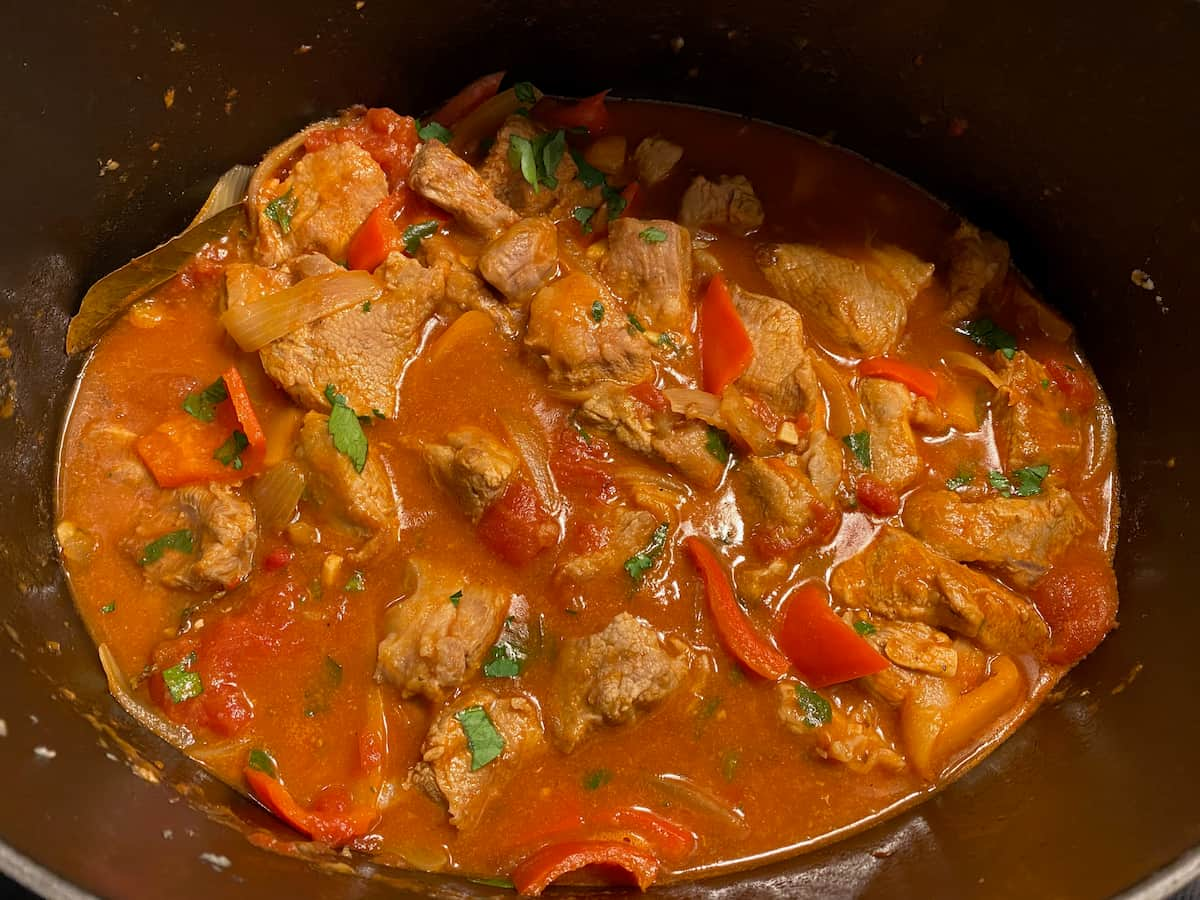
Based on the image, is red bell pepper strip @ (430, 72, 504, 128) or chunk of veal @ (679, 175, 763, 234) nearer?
chunk of veal @ (679, 175, 763, 234)

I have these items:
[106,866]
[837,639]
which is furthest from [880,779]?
[106,866]

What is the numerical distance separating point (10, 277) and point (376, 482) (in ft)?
4.58

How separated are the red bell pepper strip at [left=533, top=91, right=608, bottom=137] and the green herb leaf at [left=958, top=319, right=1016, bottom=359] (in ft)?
5.65

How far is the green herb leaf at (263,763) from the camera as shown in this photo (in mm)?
2920

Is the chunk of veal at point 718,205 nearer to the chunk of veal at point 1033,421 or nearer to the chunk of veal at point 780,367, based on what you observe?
the chunk of veal at point 780,367

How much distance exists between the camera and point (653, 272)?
135 inches

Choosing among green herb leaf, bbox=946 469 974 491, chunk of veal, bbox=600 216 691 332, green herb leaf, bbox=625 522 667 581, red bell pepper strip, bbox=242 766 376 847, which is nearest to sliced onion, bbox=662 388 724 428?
chunk of veal, bbox=600 216 691 332

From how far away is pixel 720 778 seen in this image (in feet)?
9.93

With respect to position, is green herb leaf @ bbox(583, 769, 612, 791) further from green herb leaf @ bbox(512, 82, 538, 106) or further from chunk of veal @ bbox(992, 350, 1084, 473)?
green herb leaf @ bbox(512, 82, 538, 106)

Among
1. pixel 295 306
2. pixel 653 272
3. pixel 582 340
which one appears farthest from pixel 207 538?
pixel 653 272

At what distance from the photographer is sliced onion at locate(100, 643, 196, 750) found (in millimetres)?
2961

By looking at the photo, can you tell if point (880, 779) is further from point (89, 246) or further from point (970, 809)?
point (89, 246)

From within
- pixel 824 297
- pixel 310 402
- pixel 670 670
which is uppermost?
pixel 824 297

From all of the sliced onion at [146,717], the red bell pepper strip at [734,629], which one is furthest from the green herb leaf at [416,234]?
the sliced onion at [146,717]
